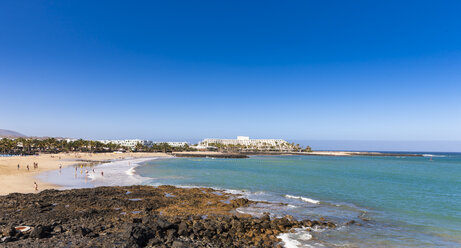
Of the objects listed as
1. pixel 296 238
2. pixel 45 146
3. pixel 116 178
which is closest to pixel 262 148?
pixel 45 146

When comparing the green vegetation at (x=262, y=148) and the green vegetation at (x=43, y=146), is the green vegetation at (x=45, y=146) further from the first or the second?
the green vegetation at (x=262, y=148)

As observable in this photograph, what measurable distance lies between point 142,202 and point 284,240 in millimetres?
11509

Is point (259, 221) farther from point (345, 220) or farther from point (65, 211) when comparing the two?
point (65, 211)

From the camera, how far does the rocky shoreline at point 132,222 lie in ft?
35.6

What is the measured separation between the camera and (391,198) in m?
24.1

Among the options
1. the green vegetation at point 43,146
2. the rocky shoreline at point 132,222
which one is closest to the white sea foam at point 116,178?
the rocky shoreline at point 132,222

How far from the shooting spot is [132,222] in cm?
1356

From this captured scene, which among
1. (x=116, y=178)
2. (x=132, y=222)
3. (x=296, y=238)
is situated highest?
(x=132, y=222)

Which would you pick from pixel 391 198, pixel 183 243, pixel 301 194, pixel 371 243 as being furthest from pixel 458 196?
pixel 183 243

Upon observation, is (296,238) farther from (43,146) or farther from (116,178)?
(43,146)

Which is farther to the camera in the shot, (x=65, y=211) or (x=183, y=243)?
(x=65, y=211)

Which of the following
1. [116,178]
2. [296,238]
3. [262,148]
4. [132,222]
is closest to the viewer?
[296,238]

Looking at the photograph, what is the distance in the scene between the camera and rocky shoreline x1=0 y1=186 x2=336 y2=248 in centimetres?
1084

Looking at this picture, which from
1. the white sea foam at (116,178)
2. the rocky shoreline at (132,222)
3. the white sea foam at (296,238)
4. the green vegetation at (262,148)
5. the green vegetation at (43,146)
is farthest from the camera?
the green vegetation at (262,148)
